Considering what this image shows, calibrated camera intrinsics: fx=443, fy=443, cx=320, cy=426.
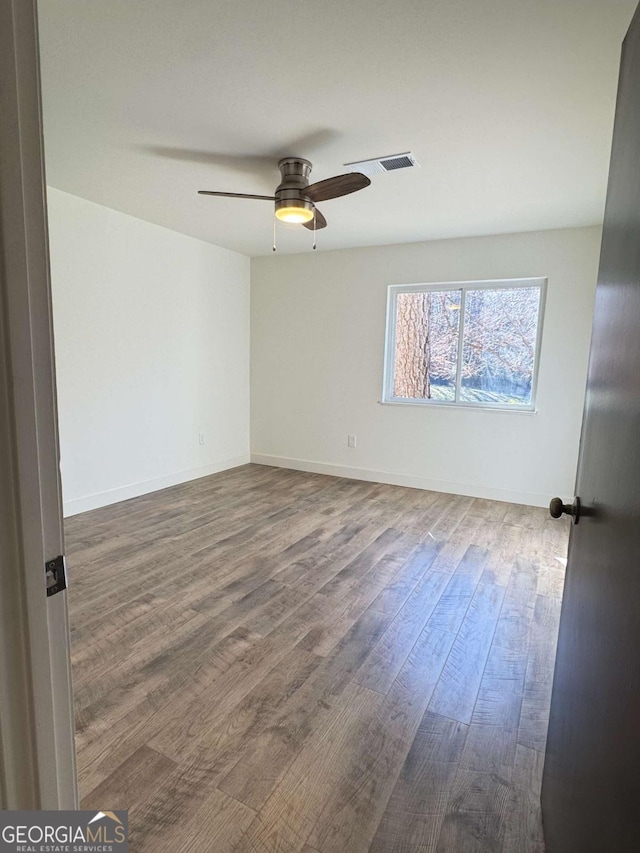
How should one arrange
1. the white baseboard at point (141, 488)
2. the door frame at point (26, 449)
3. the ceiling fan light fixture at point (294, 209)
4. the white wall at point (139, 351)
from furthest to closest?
the white baseboard at point (141, 488), the white wall at point (139, 351), the ceiling fan light fixture at point (294, 209), the door frame at point (26, 449)

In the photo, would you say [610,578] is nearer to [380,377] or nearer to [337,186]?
[337,186]

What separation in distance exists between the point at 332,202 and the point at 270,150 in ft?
2.80

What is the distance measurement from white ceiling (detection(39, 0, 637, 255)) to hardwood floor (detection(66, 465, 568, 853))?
2.47 meters

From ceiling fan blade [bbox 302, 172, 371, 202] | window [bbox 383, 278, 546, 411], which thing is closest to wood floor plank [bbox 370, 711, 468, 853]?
ceiling fan blade [bbox 302, 172, 371, 202]

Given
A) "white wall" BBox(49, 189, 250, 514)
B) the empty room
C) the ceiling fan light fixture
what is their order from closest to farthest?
the empty room, the ceiling fan light fixture, "white wall" BBox(49, 189, 250, 514)

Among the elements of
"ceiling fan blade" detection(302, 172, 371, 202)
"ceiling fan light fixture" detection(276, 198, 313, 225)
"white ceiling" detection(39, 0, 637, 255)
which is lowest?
"ceiling fan light fixture" detection(276, 198, 313, 225)

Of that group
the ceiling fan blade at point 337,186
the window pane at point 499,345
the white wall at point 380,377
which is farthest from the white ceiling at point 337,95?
the window pane at point 499,345

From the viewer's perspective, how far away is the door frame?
0.60 m

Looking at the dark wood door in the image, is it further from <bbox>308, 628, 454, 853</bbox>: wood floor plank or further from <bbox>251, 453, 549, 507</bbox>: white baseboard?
<bbox>251, 453, 549, 507</bbox>: white baseboard

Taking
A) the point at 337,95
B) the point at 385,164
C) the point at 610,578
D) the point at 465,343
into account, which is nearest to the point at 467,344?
the point at 465,343

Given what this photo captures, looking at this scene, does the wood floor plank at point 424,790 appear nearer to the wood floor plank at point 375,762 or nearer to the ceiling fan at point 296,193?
the wood floor plank at point 375,762

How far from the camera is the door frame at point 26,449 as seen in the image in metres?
0.60

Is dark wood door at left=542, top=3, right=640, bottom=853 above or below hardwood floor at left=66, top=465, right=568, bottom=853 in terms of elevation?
above

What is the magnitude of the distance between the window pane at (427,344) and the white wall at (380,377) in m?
0.18
